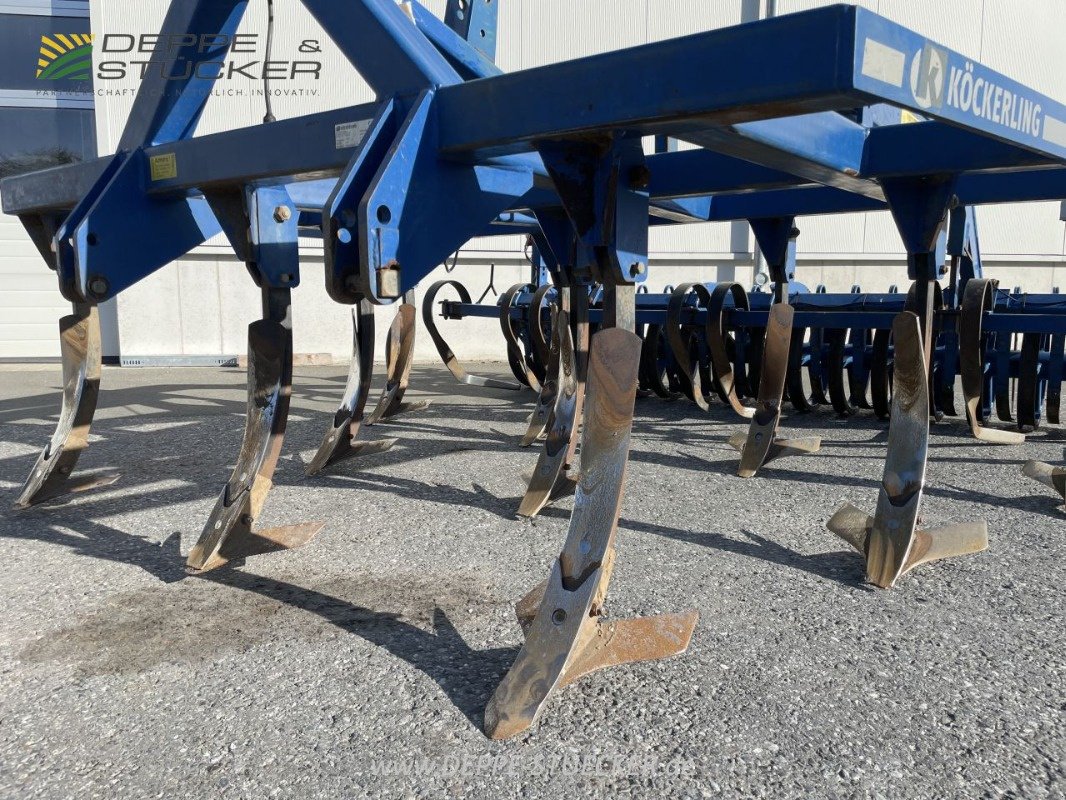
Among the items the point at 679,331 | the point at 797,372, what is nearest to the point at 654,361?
the point at 679,331

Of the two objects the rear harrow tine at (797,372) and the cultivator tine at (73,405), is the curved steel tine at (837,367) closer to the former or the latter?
the rear harrow tine at (797,372)

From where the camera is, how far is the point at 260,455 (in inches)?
93.6

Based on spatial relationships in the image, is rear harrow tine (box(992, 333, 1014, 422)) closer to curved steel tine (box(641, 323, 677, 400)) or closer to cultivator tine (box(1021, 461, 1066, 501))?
cultivator tine (box(1021, 461, 1066, 501))

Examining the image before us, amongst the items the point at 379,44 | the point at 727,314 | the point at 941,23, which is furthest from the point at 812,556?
the point at 941,23

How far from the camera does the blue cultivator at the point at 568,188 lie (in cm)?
148

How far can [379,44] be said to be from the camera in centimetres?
189

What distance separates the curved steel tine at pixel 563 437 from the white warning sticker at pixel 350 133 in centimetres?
121

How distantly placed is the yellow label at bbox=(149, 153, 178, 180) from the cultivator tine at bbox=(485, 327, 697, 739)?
4.77 feet

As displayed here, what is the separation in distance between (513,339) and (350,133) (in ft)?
11.3

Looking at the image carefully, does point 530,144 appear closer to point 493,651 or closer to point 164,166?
point 493,651

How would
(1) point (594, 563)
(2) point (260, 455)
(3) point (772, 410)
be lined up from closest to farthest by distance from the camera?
(1) point (594, 563)
(2) point (260, 455)
(3) point (772, 410)

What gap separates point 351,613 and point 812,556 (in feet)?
4.10

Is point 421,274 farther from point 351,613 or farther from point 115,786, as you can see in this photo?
point 115,786

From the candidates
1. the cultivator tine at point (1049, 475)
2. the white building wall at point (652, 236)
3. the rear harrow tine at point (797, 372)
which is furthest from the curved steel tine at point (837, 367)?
the white building wall at point (652, 236)
